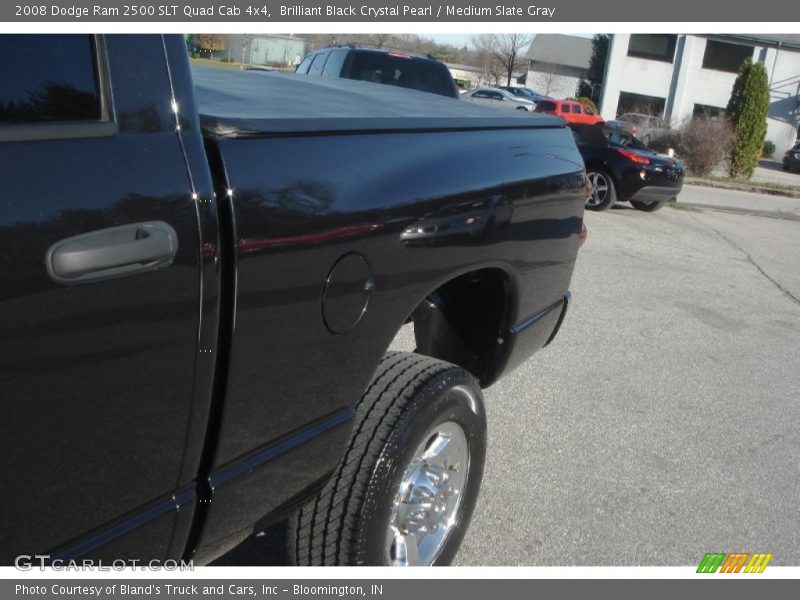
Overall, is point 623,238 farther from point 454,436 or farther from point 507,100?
point 507,100

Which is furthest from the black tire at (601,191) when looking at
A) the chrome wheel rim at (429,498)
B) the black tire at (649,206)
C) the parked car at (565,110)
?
the parked car at (565,110)

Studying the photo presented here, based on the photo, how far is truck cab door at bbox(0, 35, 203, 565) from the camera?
4.61 ft

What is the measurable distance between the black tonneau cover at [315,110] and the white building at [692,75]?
3698 cm

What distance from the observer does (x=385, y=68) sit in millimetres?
9805

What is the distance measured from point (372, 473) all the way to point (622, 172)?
36.5 feet

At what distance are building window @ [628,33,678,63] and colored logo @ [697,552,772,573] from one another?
128 feet

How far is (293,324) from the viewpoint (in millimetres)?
1896

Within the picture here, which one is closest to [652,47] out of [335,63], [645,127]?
[645,127]

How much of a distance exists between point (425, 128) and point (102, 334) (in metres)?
1.27

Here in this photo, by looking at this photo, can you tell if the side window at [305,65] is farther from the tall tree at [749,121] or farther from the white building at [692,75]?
the white building at [692,75]

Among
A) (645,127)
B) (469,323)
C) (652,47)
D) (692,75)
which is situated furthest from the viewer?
(652,47)

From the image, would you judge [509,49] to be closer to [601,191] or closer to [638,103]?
[638,103]

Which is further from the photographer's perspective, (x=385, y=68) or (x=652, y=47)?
(x=652, y=47)

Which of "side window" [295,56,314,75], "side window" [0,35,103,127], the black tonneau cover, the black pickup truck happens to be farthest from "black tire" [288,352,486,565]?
"side window" [295,56,314,75]
